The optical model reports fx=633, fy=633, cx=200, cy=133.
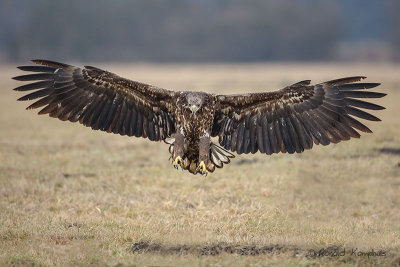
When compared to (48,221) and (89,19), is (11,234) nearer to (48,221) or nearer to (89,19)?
(48,221)

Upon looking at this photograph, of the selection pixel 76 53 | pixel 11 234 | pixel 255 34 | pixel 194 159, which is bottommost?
pixel 11 234

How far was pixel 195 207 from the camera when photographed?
36.2ft

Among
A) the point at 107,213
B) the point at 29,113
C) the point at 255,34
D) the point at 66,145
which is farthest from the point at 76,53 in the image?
the point at 107,213

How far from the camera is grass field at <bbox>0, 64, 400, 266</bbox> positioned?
8.24m

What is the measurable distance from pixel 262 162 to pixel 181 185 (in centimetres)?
262

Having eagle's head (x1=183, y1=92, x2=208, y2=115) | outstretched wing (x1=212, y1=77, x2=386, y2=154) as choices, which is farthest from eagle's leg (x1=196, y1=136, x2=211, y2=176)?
outstretched wing (x1=212, y1=77, x2=386, y2=154)

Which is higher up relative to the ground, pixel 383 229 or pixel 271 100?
pixel 271 100

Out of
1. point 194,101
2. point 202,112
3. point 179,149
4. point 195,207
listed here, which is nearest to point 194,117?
point 202,112

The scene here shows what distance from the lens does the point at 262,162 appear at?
47.0 ft

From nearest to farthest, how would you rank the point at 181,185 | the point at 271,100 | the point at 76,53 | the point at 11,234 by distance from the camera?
the point at 11,234, the point at 271,100, the point at 181,185, the point at 76,53

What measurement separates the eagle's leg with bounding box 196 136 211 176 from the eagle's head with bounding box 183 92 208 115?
1.48 ft

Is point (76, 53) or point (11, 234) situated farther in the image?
point (76, 53)

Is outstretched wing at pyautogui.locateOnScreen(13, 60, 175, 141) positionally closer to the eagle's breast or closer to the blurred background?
the eagle's breast

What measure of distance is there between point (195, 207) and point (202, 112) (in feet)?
7.35
